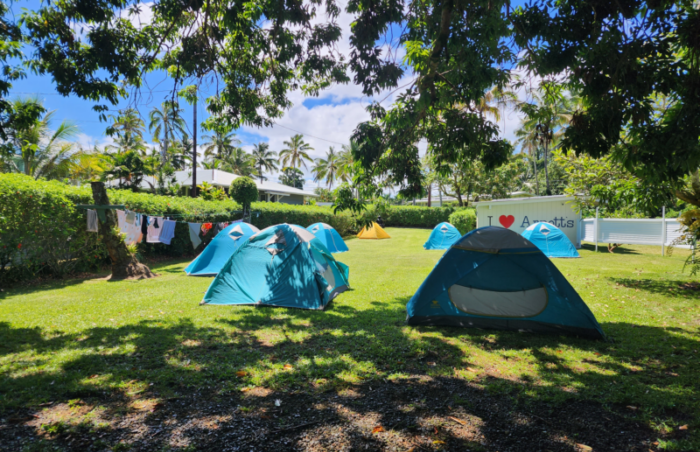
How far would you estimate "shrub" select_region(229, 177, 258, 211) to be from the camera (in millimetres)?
16688

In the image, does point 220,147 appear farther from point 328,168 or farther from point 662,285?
point 662,285

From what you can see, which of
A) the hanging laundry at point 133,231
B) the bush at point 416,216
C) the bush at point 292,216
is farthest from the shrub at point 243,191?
the bush at point 416,216

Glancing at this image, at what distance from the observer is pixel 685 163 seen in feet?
10.9

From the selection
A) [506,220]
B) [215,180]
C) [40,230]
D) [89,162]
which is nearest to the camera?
[40,230]

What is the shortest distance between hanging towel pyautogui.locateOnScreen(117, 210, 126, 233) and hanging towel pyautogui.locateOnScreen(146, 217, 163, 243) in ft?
3.73

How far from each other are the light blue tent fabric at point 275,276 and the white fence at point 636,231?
1451 centimetres

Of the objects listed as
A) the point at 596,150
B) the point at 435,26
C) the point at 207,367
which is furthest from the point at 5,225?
the point at 596,150

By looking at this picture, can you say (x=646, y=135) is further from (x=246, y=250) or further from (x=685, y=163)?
(x=246, y=250)

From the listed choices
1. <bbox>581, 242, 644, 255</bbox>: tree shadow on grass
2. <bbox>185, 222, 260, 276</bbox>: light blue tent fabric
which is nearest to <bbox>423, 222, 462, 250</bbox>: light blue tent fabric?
<bbox>581, 242, 644, 255</bbox>: tree shadow on grass

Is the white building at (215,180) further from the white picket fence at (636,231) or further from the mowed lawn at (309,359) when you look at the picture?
the white picket fence at (636,231)

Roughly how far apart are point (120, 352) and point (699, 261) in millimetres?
10409

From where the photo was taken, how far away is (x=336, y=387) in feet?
11.6

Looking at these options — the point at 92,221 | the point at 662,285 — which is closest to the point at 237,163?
the point at 92,221

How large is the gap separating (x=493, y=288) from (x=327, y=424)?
3639mm
